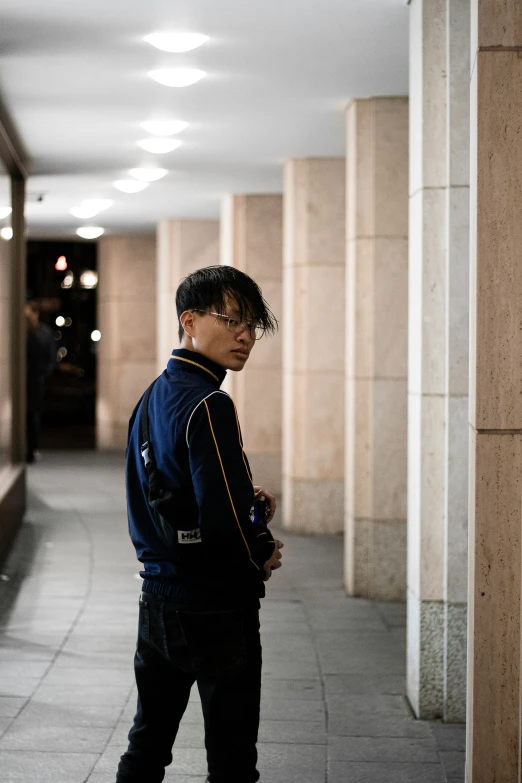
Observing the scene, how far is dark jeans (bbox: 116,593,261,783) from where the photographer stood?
3.38 metres

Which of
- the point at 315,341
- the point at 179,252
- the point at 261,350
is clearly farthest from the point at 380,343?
the point at 179,252

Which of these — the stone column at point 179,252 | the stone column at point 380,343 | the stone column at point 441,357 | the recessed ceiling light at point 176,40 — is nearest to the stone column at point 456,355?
the stone column at point 441,357

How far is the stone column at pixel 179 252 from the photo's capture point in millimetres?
18562

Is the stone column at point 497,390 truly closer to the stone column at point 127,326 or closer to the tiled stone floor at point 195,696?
the tiled stone floor at point 195,696

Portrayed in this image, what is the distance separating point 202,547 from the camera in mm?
3379

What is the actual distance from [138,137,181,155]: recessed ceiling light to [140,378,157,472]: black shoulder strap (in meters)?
7.79

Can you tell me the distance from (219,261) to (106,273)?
4.09 m

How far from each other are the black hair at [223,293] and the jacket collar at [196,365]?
0.46 ft

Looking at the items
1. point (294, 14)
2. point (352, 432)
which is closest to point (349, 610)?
point (352, 432)

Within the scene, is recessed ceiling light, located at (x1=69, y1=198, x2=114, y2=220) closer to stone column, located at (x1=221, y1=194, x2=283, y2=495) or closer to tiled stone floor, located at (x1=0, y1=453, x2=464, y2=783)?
stone column, located at (x1=221, y1=194, x2=283, y2=495)

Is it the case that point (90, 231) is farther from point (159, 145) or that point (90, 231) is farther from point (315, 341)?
point (315, 341)

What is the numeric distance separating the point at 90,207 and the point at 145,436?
45.5 ft

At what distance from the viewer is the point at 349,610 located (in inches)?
336

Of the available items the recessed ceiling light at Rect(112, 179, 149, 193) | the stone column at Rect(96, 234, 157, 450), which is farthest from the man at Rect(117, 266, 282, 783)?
the stone column at Rect(96, 234, 157, 450)
